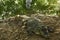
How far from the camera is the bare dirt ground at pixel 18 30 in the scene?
3783mm

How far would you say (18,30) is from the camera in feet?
13.0

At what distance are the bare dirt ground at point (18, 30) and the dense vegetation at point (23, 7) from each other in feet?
5.90

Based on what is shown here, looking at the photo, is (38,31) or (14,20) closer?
(38,31)

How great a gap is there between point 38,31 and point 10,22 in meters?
0.77

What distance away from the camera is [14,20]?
14.1 ft

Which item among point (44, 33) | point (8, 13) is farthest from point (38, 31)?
point (8, 13)

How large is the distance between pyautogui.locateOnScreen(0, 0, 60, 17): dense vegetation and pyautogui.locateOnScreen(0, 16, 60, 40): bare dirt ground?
1.80 m

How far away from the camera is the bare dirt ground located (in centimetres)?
378

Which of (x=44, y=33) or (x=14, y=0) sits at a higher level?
(x=14, y=0)

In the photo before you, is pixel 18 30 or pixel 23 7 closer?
pixel 18 30

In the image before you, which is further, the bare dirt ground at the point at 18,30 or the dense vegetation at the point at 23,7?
the dense vegetation at the point at 23,7

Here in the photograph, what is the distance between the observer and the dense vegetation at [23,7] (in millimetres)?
6105

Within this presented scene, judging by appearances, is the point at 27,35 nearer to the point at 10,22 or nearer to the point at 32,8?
the point at 10,22

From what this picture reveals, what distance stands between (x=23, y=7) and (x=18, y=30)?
2419 millimetres
